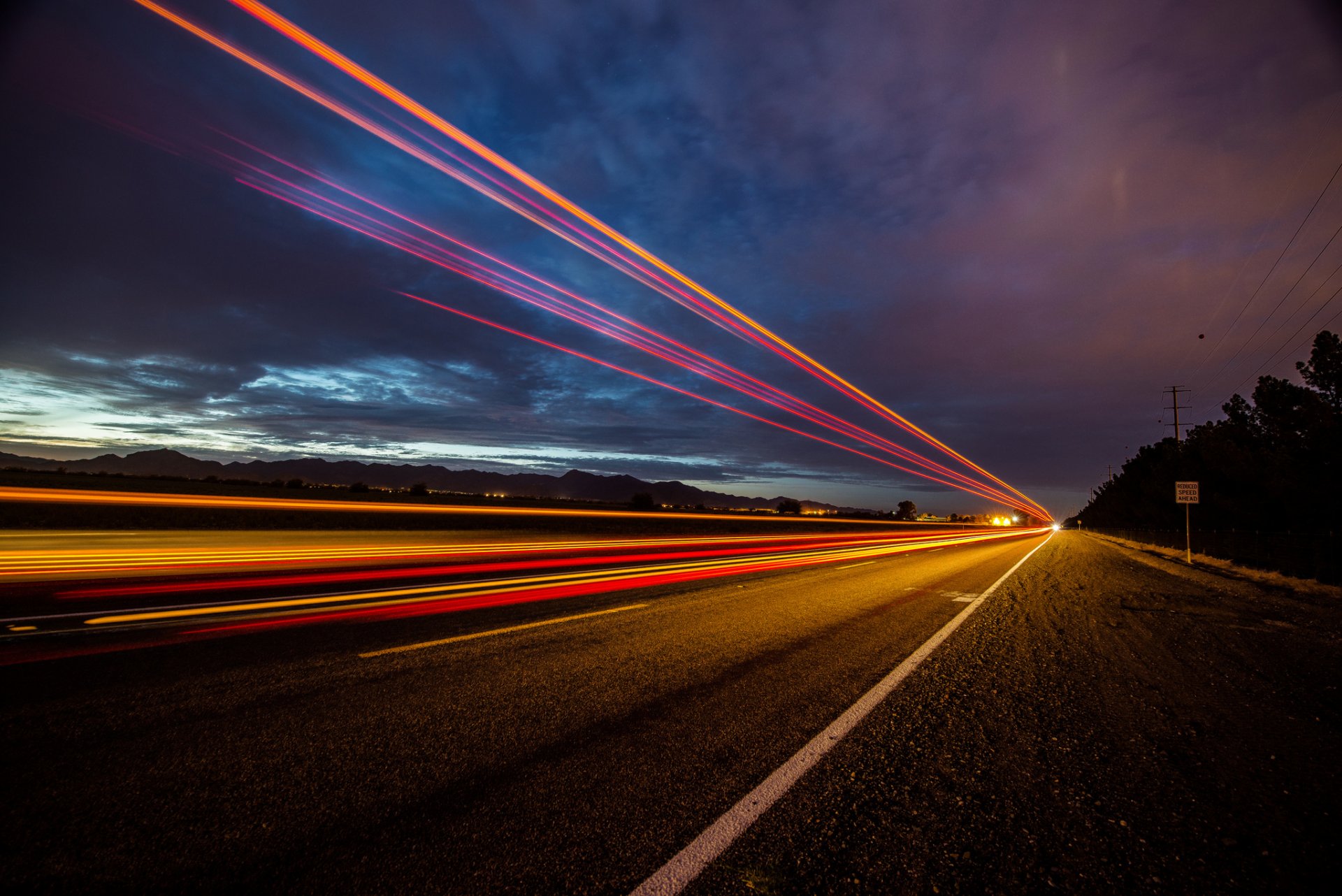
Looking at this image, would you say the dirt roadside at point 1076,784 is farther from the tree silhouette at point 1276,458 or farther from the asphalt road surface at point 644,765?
the tree silhouette at point 1276,458

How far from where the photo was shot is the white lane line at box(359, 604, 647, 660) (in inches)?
222

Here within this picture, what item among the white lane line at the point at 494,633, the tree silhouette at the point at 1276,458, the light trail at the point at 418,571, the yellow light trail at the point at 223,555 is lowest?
the yellow light trail at the point at 223,555

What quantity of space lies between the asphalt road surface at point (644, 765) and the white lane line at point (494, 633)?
14cm

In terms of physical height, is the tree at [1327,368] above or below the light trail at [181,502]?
above

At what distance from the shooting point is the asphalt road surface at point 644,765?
2389 millimetres

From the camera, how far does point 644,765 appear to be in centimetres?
331

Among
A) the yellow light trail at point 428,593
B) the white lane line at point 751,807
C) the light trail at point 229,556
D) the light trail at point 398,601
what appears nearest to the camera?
the white lane line at point 751,807

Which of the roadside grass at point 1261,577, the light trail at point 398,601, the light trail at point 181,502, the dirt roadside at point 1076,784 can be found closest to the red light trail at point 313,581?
the light trail at point 398,601

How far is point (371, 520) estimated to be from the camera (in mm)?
32094

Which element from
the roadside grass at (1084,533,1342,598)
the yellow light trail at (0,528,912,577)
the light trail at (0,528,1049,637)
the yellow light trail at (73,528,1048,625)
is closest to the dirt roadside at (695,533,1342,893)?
the light trail at (0,528,1049,637)

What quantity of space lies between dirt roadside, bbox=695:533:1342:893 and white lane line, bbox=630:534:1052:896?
76mm

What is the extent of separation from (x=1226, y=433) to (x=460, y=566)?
36.4 metres

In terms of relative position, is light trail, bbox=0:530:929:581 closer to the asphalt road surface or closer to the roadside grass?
the asphalt road surface

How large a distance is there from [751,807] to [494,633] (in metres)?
4.44
